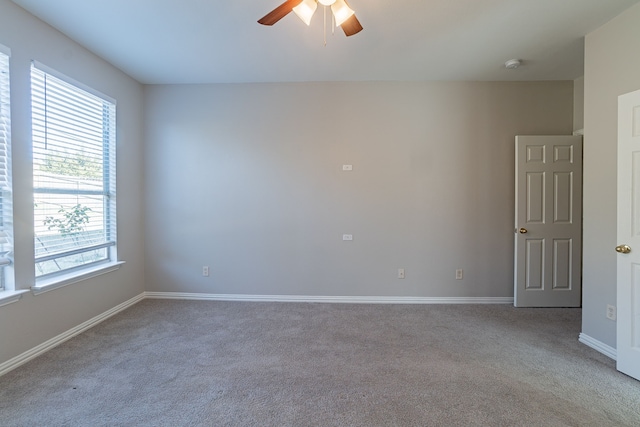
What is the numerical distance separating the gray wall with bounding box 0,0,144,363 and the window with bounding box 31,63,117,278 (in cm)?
9

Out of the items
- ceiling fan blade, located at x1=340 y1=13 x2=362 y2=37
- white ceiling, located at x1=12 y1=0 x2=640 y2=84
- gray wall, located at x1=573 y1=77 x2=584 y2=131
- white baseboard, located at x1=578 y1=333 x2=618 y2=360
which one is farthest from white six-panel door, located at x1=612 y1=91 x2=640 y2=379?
ceiling fan blade, located at x1=340 y1=13 x2=362 y2=37

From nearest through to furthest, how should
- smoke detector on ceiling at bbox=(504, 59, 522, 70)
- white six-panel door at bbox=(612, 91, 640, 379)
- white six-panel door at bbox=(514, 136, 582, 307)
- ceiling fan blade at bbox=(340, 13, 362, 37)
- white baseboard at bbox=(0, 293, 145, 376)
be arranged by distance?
ceiling fan blade at bbox=(340, 13, 362, 37), white six-panel door at bbox=(612, 91, 640, 379), white baseboard at bbox=(0, 293, 145, 376), smoke detector on ceiling at bbox=(504, 59, 522, 70), white six-panel door at bbox=(514, 136, 582, 307)

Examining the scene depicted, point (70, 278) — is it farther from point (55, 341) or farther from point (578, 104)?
point (578, 104)

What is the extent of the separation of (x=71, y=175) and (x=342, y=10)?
9.54ft

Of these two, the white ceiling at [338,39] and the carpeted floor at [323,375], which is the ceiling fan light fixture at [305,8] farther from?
the carpeted floor at [323,375]

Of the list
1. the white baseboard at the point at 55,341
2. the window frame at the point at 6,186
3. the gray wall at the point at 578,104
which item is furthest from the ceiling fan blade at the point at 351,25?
the white baseboard at the point at 55,341

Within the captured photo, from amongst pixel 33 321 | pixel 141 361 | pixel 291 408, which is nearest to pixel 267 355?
pixel 291 408

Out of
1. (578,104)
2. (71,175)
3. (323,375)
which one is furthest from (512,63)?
(71,175)

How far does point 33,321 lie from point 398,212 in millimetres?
3714

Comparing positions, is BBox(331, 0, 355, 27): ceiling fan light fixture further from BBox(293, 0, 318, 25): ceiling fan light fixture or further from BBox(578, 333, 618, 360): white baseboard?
BBox(578, 333, 618, 360): white baseboard

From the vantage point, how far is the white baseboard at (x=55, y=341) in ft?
6.80

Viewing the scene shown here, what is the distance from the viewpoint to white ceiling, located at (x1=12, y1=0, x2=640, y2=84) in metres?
2.13

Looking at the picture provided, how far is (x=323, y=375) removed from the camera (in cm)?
202

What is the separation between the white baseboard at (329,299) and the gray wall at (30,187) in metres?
0.56
